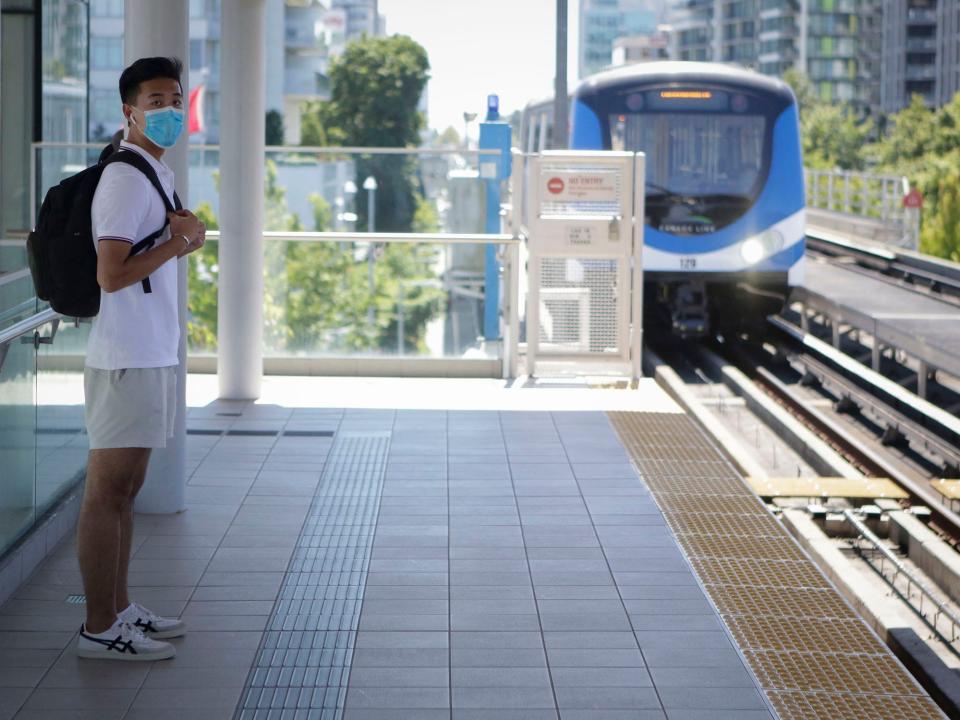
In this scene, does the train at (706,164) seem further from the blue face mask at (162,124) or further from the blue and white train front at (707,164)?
the blue face mask at (162,124)

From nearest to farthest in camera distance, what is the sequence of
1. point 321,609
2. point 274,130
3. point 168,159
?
point 321,609 → point 168,159 → point 274,130

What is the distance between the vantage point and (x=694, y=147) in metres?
17.1

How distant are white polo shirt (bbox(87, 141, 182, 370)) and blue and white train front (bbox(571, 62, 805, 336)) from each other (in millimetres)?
12276

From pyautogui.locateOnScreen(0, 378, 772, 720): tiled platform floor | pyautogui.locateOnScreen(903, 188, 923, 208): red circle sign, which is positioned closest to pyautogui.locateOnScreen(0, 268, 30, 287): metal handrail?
pyautogui.locateOnScreen(0, 378, 772, 720): tiled platform floor

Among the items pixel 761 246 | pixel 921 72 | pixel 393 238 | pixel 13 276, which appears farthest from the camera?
pixel 921 72

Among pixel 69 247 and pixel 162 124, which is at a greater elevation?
pixel 162 124

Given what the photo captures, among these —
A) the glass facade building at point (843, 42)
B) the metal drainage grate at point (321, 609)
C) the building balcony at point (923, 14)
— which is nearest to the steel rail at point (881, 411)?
the metal drainage grate at point (321, 609)

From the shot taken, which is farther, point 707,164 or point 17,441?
point 707,164

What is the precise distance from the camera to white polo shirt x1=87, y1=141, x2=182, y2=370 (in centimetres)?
481

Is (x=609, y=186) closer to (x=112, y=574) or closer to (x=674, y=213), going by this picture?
(x=674, y=213)

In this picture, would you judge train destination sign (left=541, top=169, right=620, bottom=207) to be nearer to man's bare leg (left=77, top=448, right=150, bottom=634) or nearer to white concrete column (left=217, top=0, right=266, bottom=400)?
white concrete column (left=217, top=0, right=266, bottom=400)

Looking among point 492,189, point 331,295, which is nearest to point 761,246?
point 492,189

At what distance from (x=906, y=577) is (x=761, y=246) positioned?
364 inches

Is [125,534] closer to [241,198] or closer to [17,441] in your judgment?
[17,441]
